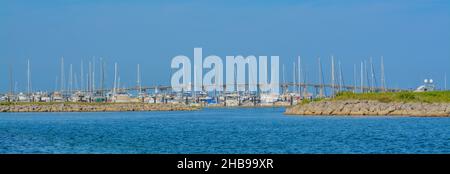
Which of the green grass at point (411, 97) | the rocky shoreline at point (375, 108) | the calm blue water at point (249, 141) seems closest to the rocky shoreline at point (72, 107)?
the rocky shoreline at point (375, 108)

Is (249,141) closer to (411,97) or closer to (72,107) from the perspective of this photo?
(411,97)

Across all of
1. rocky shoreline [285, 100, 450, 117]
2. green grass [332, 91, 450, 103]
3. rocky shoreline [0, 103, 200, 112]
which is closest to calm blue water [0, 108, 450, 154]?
rocky shoreline [285, 100, 450, 117]

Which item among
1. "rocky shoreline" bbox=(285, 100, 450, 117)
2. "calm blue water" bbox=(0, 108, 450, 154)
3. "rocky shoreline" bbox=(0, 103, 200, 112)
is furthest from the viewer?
"rocky shoreline" bbox=(0, 103, 200, 112)

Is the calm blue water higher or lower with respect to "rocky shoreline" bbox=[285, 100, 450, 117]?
lower

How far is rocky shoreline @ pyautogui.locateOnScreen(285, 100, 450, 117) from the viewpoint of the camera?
57444mm

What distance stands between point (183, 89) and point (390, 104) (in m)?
89.4

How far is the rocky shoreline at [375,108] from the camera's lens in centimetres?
5744

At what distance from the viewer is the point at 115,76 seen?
111 m

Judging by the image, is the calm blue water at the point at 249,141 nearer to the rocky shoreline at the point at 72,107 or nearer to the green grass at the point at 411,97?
the green grass at the point at 411,97

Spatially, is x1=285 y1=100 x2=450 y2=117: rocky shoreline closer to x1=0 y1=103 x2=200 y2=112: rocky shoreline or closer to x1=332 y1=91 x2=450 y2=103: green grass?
x1=332 y1=91 x2=450 y2=103: green grass

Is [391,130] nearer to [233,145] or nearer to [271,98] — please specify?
[233,145]

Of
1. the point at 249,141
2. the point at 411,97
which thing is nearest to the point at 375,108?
the point at 411,97
